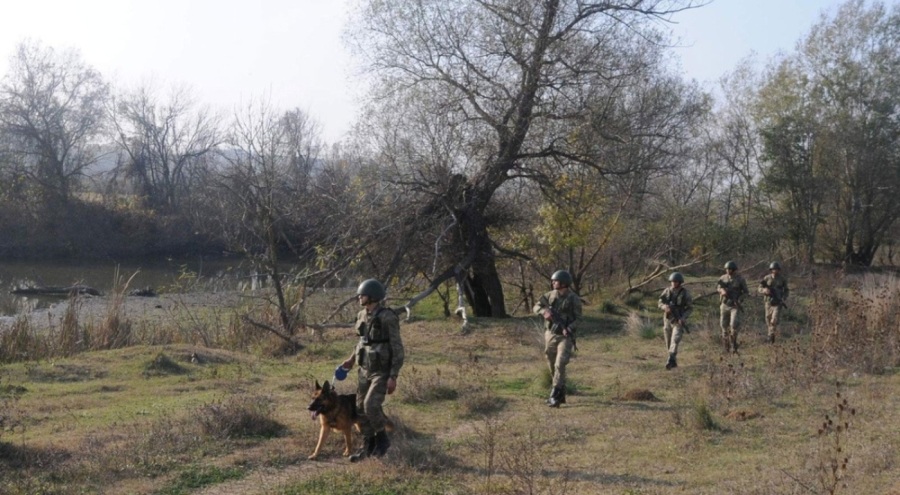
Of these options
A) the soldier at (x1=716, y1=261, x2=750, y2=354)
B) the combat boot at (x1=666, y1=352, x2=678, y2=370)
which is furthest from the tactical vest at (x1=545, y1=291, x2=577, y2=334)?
the soldier at (x1=716, y1=261, x2=750, y2=354)

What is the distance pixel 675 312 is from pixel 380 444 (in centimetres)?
767

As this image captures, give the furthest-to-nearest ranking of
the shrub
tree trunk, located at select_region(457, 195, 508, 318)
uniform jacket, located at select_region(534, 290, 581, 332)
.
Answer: tree trunk, located at select_region(457, 195, 508, 318)
uniform jacket, located at select_region(534, 290, 581, 332)
the shrub

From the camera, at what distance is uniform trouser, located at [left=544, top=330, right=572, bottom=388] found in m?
10.8

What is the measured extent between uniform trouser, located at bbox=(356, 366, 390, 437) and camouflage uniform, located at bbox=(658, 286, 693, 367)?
742 cm

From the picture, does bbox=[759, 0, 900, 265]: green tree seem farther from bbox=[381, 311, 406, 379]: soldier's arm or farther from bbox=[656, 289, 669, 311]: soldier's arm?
bbox=[381, 311, 406, 379]: soldier's arm

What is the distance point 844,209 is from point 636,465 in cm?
3499

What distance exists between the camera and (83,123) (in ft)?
177

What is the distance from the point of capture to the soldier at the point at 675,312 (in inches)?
556

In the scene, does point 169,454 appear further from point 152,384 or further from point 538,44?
point 538,44

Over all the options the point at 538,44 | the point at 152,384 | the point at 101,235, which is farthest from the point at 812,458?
the point at 101,235

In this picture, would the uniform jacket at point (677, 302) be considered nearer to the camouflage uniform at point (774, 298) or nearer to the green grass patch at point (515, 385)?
the green grass patch at point (515, 385)

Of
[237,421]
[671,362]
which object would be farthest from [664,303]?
[237,421]

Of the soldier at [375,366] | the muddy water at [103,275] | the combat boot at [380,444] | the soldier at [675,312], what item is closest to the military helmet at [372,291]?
the soldier at [375,366]

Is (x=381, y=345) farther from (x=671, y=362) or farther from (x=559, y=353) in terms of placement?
(x=671, y=362)
